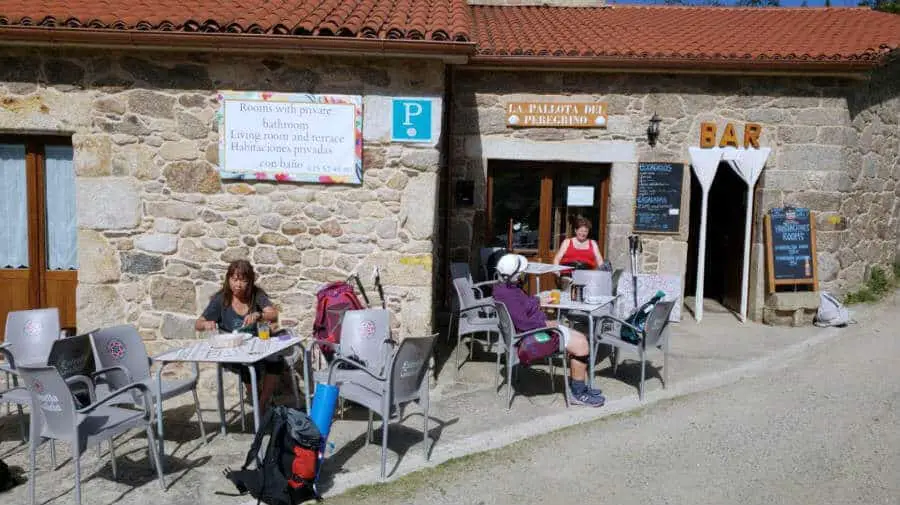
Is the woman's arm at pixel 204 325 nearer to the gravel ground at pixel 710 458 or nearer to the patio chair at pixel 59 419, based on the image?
the patio chair at pixel 59 419

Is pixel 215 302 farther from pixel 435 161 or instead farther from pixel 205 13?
pixel 205 13

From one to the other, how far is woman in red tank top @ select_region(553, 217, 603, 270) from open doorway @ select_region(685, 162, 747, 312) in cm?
176

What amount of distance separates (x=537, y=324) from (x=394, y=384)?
1.55 meters

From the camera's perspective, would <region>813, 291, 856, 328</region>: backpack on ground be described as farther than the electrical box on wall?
No

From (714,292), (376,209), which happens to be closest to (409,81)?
(376,209)

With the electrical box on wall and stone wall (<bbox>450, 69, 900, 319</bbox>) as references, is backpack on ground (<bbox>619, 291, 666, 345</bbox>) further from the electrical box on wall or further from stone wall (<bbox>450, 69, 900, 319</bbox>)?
the electrical box on wall

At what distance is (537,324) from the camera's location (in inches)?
209

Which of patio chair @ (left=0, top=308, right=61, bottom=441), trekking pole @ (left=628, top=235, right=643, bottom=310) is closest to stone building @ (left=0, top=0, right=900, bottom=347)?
patio chair @ (left=0, top=308, right=61, bottom=441)

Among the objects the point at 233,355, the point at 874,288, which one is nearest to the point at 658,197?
the point at 874,288

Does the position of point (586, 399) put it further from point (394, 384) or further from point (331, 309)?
point (331, 309)

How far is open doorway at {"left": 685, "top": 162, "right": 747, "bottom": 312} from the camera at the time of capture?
28.3ft

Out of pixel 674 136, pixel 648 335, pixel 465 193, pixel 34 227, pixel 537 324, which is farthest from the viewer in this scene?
pixel 465 193

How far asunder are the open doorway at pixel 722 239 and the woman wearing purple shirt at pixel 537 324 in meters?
3.87

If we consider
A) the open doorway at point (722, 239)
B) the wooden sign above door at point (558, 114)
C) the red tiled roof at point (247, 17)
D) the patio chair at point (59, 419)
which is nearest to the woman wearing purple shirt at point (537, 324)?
the red tiled roof at point (247, 17)
